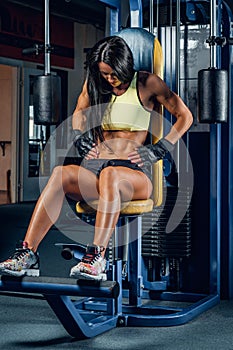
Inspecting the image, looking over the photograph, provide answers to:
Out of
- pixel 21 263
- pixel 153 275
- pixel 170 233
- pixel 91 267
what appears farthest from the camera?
pixel 153 275

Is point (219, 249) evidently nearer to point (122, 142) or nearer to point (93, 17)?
point (122, 142)

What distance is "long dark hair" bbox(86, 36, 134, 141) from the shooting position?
323 cm

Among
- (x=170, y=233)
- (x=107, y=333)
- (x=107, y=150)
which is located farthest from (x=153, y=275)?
(x=107, y=150)

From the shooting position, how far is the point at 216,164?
396cm

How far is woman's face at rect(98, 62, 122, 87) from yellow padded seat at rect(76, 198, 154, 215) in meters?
0.57

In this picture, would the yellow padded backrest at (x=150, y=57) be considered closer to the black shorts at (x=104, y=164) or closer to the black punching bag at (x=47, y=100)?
the black shorts at (x=104, y=164)

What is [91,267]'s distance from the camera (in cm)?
287

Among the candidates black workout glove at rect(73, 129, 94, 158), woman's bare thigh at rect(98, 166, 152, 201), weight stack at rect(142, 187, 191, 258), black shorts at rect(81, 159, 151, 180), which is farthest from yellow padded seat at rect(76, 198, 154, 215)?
weight stack at rect(142, 187, 191, 258)

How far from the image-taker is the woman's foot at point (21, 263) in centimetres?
296

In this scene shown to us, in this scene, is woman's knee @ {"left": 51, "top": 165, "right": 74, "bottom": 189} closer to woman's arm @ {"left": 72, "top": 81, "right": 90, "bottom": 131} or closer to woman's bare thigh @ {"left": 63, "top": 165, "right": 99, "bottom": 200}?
woman's bare thigh @ {"left": 63, "top": 165, "right": 99, "bottom": 200}

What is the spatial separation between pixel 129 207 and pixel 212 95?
62 centimetres

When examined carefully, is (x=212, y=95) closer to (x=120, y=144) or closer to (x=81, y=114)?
(x=120, y=144)

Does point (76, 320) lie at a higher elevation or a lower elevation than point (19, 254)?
lower

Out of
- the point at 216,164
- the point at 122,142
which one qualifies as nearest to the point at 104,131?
the point at 122,142
